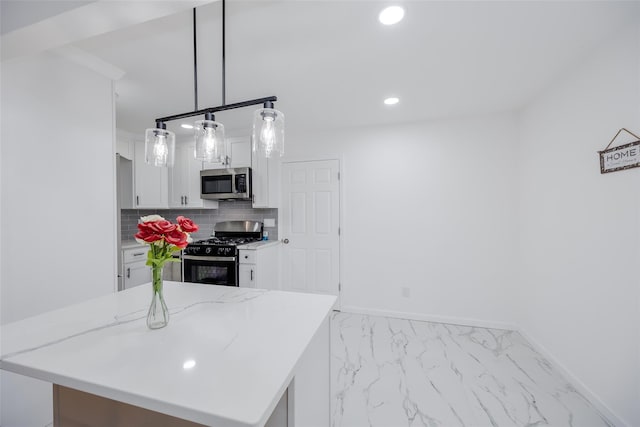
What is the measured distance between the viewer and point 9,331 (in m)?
0.99

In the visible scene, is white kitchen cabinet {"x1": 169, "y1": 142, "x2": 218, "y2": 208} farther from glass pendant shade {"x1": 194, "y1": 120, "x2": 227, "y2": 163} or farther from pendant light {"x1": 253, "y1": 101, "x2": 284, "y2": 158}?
pendant light {"x1": 253, "y1": 101, "x2": 284, "y2": 158}

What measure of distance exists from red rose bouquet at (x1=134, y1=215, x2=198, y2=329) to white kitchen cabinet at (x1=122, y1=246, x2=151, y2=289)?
2509 millimetres

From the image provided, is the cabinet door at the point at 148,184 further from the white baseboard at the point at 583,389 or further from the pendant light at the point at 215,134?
the white baseboard at the point at 583,389

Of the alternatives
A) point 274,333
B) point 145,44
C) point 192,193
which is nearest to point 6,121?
point 145,44

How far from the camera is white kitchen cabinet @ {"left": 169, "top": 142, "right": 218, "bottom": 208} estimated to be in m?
3.62

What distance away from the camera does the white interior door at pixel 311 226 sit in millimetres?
3354

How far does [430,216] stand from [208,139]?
2577 mm

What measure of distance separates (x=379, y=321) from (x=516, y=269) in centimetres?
159

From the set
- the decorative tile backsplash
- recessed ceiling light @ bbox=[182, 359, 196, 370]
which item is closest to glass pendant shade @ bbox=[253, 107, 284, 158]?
recessed ceiling light @ bbox=[182, 359, 196, 370]

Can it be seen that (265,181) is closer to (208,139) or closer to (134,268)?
(134,268)

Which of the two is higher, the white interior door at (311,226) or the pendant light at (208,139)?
the pendant light at (208,139)

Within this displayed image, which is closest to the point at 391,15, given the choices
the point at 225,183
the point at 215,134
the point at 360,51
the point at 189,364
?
the point at 360,51

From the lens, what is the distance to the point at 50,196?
1576mm

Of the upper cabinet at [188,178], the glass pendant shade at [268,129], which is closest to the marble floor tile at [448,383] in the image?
the glass pendant shade at [268,129]
